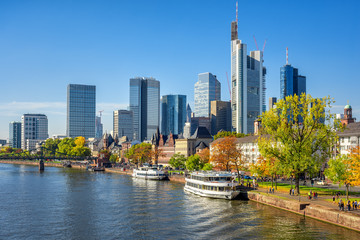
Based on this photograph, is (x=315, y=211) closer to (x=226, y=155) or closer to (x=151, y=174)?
(x=226, y=155)

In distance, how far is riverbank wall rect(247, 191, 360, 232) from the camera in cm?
6538

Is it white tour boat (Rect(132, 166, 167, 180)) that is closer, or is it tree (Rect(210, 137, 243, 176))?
tree (Rect(210, 137, 243, 176))

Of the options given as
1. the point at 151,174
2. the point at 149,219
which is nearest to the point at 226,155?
the point at 151,174

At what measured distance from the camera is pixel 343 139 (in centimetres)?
11731

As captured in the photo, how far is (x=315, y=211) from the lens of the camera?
244 ft

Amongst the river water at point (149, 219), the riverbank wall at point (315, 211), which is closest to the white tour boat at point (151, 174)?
the river water at point (149, 219)

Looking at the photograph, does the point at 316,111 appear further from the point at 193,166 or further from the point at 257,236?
the point at 193,166

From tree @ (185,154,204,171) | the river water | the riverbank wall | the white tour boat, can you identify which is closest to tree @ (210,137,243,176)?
the river water

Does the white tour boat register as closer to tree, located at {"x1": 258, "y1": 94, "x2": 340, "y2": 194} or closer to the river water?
the river water

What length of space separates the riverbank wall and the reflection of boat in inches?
295

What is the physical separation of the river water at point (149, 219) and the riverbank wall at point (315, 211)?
1.34 m

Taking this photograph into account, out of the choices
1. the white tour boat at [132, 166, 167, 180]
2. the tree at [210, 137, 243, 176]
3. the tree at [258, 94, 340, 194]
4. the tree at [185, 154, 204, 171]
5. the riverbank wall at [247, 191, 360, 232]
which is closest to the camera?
the riverbank wall at [247, 191, 360, 232]

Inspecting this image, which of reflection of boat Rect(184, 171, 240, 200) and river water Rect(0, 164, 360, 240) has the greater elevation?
reflection of boat Rect(184, 171, 240, 200)

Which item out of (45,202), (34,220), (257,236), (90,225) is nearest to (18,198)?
(45,202)
